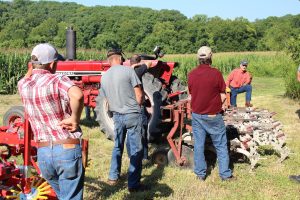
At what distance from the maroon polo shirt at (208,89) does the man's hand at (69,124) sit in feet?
8.52

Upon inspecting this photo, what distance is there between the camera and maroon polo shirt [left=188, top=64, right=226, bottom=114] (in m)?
5.41

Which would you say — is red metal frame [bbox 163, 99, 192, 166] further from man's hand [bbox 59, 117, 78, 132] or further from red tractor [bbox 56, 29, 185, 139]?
man's hand [bbox 59, 117, 78, 132]

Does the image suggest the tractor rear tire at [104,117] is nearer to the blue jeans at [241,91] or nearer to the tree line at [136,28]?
the blue jeans at [241,91]

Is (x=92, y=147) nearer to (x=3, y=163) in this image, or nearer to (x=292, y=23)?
(x=3, y=163)

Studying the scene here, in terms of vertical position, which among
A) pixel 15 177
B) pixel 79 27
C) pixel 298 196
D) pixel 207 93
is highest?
pixel 79 27

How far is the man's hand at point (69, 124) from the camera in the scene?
10.4ft

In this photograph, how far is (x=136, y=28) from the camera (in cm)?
5897

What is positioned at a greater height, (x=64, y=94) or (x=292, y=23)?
(x=292, y=23)

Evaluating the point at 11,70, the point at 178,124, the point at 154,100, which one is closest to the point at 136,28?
the point at 11,70

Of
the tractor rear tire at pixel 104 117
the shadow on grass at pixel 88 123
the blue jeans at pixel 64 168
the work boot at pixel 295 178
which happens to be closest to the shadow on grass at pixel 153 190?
the work boot at pixel 295 178

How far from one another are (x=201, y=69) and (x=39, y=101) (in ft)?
9.22

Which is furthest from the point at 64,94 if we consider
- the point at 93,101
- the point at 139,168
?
the point at 93,101

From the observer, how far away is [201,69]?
18.0ft

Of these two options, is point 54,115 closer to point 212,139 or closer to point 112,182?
point 112,182
